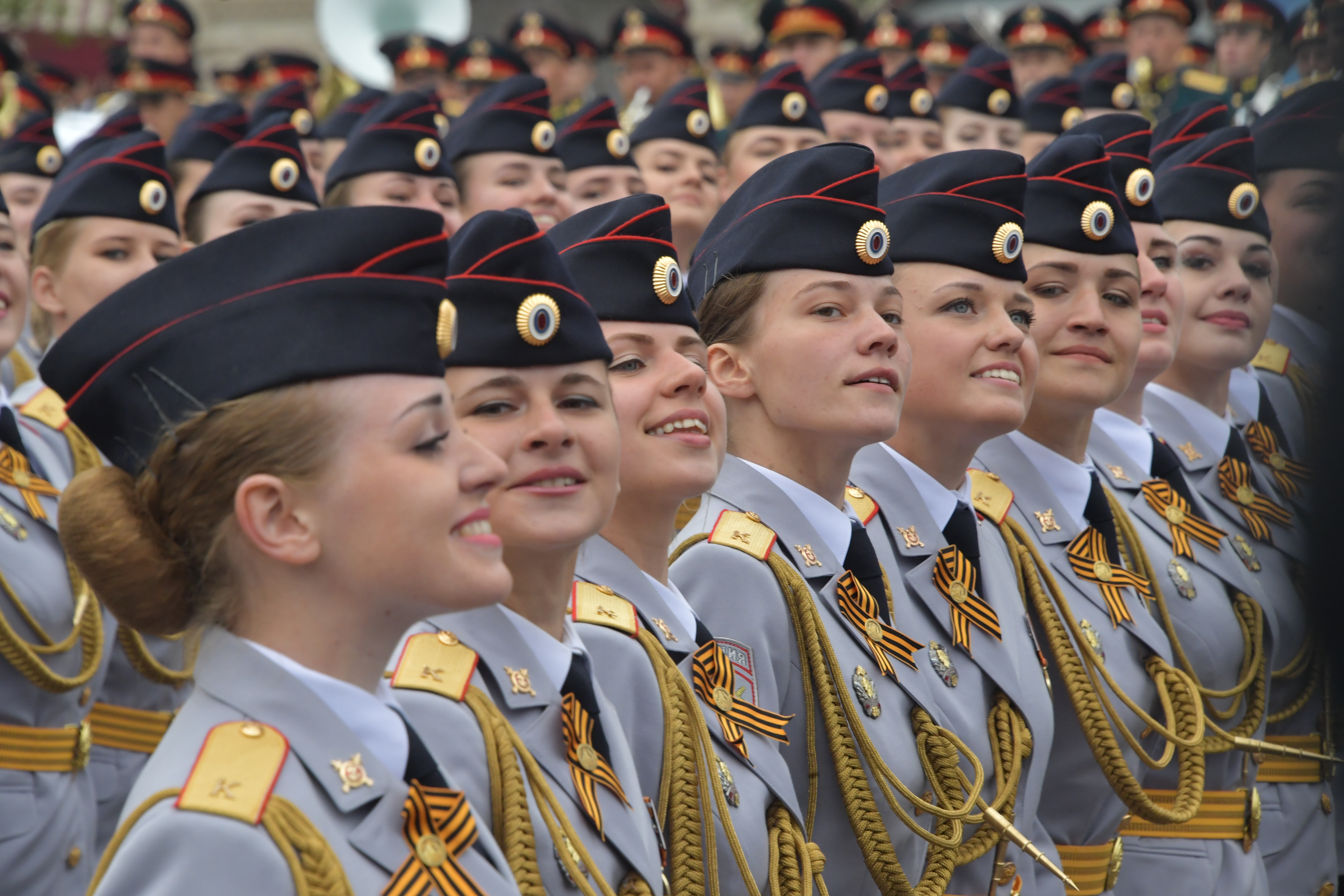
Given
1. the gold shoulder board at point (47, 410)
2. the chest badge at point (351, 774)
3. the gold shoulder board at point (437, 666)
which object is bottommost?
the gold shoulder board at point (47, 410)

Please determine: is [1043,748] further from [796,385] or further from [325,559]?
[325,559]

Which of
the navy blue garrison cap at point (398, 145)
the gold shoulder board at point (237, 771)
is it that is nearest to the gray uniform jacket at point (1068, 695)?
the gold shoulder board at point (237, 771)

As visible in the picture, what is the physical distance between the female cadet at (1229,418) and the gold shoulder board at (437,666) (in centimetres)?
310

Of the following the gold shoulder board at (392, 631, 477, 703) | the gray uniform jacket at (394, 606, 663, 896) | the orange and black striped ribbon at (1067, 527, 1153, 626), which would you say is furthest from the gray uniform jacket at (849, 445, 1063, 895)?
the gold shoulder board at (392, 631, 477, 703)

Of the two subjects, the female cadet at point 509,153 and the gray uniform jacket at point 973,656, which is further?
the female cadet at point 509,153

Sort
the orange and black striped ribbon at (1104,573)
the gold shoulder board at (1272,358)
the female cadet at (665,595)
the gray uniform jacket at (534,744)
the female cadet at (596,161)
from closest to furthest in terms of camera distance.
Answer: the gray uniform jacket at (534,744) → the female cadet at (665,595) → the orange and black striped ribbon at (1104,573) → the gold shoulder board at (1272,358) → the female cadet at (596,161)

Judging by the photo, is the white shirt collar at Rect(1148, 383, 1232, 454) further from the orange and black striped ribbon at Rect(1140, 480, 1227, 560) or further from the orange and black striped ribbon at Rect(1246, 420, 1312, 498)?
the orange and black striped ribbon at Rect(1140, 480, 1227, 560)

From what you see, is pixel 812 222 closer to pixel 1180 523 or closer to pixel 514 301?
pixel 514 301

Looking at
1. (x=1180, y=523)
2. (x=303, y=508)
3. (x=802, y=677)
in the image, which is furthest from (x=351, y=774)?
(x=1180, y=523)

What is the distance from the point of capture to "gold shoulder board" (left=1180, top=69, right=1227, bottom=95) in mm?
10164

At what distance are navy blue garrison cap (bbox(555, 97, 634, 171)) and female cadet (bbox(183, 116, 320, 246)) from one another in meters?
1.57

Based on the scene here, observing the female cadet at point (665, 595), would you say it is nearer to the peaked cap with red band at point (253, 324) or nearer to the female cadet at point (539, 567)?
the female cadet at point (539, 567)

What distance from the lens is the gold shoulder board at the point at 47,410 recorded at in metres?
5.07

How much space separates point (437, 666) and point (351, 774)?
1.50 feet
